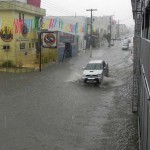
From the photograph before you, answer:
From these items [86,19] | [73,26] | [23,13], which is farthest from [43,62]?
[86,19]

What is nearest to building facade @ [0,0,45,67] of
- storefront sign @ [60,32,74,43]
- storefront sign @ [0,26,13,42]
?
storefront sign @ [0,26,13,42]

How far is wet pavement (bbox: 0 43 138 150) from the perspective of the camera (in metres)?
11.2

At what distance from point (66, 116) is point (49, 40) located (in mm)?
21010

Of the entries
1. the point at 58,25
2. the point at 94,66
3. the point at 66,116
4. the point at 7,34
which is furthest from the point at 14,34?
the point at 58,25

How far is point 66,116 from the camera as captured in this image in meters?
14.9

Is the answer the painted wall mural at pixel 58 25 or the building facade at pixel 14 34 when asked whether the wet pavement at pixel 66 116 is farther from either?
the painted wall mural at pixel 58 25

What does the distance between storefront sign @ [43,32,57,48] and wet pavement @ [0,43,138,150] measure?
32.1 feet

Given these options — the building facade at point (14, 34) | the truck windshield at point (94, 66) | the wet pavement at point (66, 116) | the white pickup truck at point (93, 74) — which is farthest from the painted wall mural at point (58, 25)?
the wet pavement at point (66, 116)

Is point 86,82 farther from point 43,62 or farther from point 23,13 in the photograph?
point 23,13

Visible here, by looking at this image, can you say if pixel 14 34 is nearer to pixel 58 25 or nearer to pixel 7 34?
pixel 7 34

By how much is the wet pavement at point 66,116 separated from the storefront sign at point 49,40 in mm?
9776

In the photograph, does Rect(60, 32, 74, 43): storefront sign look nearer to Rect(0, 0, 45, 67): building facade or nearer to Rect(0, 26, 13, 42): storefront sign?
Rect(0, 0, 45, 67): building facade

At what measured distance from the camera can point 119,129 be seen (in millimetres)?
12781

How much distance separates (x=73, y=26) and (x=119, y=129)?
5393cm
